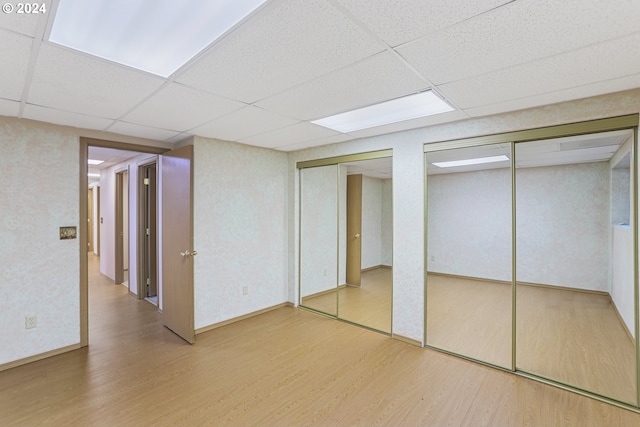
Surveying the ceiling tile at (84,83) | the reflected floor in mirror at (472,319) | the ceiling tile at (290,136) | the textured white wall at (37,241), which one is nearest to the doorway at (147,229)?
the textured white wall at (37,241)

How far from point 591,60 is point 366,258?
4.80 metres

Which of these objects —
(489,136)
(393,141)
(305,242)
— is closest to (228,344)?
(305,242)

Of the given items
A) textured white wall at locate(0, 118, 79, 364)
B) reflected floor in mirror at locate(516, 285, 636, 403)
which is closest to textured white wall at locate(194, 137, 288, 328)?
textured white wall at locate(0, 118, 79, 364)

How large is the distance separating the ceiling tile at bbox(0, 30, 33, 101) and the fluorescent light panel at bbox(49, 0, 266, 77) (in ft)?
0.56

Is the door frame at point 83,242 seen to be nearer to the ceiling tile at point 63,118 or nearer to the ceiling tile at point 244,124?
the ceiling tile at point 63,118

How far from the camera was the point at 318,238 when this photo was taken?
5008mm

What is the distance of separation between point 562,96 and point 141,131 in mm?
4005

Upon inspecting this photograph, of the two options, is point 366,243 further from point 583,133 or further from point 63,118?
point 63,118

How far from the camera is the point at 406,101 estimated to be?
2709 millimetres

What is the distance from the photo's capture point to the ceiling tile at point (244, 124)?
2.77 meters

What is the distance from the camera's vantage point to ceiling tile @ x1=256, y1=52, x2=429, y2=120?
1885mm

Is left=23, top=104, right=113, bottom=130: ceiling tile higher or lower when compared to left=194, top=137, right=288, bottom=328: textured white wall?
higher

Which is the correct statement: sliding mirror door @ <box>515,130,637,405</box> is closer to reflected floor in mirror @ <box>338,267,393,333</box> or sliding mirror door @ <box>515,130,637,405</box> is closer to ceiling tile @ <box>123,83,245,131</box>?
reflected floor in mirror @ <box>338,267,393,333</box>

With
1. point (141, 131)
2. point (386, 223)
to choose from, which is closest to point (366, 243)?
point (386, 223)
